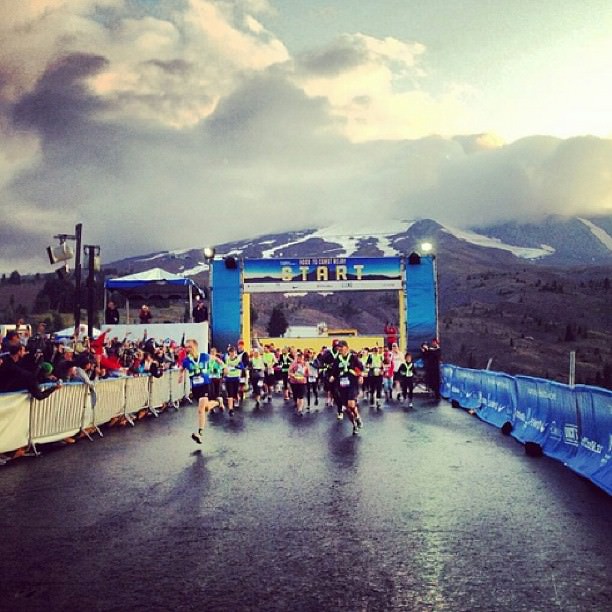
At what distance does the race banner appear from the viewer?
89.9ft

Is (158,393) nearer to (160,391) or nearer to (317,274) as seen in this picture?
(160,391)

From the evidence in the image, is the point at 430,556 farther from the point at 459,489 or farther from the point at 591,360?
the point at 591,360

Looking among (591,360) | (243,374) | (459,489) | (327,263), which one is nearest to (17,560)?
(459,489)

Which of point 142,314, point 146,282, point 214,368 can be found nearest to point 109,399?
point 214,368

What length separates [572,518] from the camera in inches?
256

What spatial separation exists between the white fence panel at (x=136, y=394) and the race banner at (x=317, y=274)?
10425mm

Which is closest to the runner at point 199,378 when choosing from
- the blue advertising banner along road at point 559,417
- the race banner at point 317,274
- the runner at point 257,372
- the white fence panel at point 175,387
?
the blue advertising banner along road at point 559,417

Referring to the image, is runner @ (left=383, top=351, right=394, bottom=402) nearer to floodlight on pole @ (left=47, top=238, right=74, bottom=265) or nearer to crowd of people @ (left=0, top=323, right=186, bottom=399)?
crowd of people @ (left=0, top=323, right=186, bottom=399)

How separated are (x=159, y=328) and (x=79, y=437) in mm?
13636

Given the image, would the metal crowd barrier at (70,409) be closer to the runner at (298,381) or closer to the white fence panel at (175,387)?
the white fence panel at (175,387)

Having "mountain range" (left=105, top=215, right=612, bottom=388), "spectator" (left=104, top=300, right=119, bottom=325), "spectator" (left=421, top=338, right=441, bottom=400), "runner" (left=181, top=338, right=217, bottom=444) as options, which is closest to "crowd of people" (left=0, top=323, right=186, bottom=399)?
"runner" (left=181, top=338, right=217, bottom=444)

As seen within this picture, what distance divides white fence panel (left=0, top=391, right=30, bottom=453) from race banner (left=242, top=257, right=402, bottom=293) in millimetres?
16840

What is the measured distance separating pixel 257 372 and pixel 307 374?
297cm

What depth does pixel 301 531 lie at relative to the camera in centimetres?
593
